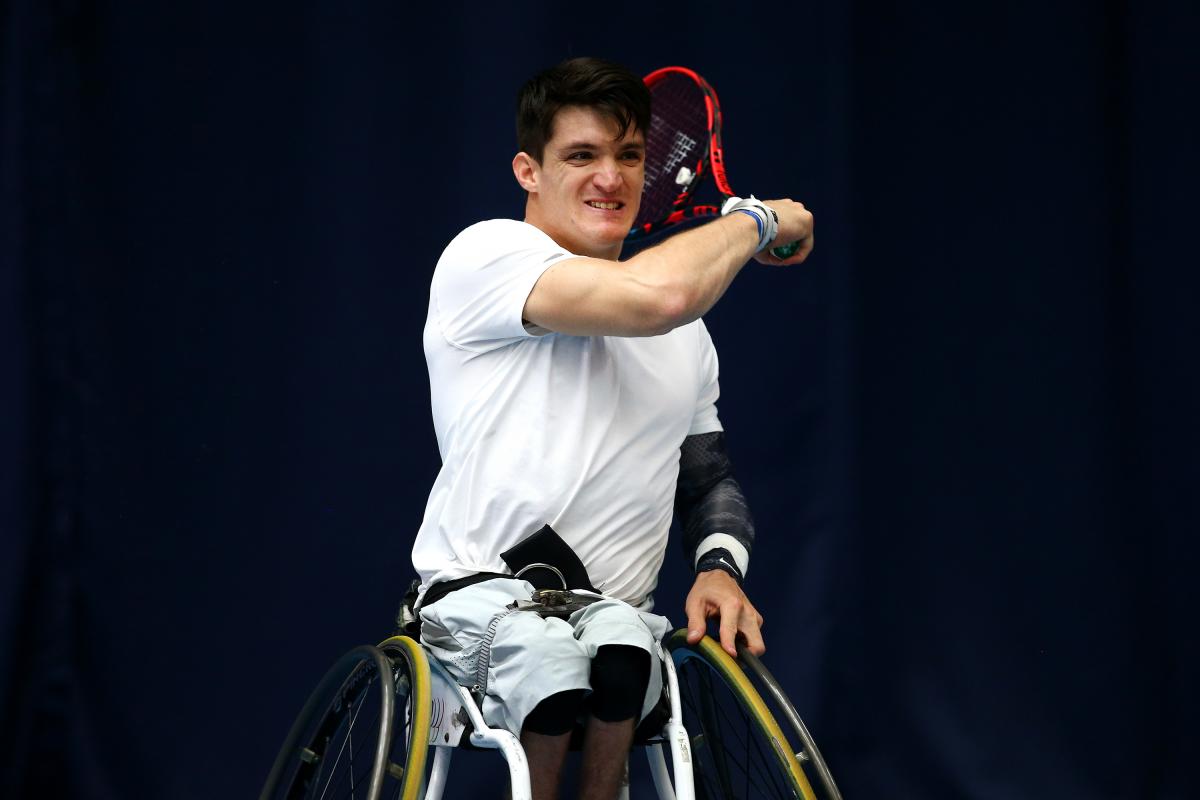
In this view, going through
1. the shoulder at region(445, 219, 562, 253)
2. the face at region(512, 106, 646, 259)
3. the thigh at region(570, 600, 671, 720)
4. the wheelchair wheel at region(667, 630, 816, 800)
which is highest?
the face at region(512, 106, 646, 259)

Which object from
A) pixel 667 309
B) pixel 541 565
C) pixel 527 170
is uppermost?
pixel 527 170

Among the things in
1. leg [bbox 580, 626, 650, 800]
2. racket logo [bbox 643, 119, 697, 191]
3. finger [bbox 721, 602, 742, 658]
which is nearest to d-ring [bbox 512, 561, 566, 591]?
leg [bbox 580, 626, 650, 800]

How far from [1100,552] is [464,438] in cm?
171

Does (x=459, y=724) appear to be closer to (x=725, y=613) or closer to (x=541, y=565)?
(x=541, y=565)

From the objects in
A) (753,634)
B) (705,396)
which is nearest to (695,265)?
(705,396)

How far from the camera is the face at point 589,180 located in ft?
6.59

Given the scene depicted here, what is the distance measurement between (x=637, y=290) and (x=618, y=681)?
498 millimetres

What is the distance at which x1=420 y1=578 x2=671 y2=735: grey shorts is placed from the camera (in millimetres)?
1596

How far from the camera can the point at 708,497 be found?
2.12 metres

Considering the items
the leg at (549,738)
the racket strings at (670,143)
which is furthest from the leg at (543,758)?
the racket strings at (670,143)

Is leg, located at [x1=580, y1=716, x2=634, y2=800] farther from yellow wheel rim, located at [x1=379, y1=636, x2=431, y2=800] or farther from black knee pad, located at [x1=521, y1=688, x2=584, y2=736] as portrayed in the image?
yellow wheel rim, located at [x1=379, y1=636, x2=431, y2=800]

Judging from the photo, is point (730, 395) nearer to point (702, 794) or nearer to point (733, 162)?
point (733, 162)

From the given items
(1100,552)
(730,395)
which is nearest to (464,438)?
(730,395)

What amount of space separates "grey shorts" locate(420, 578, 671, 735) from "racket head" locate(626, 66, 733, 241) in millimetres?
756
